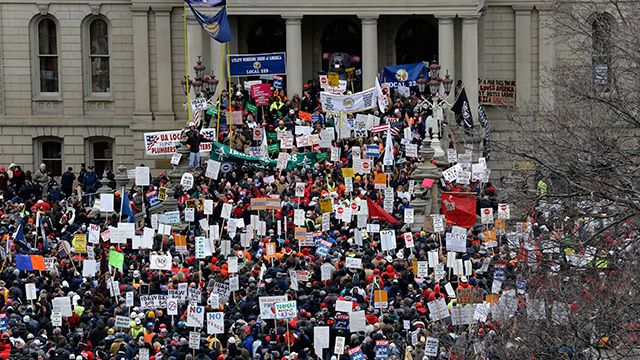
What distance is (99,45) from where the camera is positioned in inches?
2820

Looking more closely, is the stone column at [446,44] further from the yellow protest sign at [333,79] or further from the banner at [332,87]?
the banner at [332,87]

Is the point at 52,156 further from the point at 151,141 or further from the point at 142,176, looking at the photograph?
the point at 142,176

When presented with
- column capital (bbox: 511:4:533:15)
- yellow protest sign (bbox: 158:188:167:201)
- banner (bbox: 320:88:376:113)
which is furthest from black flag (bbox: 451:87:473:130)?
yellow protest sign (bbox: 158:188:167:201)

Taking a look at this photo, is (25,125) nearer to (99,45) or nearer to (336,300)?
(99,45)

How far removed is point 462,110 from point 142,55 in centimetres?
1206

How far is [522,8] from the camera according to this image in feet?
228

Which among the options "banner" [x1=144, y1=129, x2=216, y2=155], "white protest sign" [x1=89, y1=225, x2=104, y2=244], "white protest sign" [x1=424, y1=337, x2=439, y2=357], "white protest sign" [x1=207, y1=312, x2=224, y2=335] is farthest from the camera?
"banner" [x1=144, y1=129, x2=216, y2=155]

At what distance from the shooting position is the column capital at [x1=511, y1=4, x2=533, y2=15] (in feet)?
228

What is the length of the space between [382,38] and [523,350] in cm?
3251

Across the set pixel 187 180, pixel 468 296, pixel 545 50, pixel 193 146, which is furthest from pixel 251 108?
pixel 468 296

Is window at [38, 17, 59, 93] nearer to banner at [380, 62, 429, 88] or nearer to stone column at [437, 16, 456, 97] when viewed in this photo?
banner at [380, 62, 429, 88]

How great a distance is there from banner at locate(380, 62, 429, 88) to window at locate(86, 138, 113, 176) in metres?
11.2

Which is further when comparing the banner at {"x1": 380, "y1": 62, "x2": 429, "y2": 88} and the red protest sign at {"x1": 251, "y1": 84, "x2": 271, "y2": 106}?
the banner at {"x1": 380, "y1": 62, "x2": 429, "y2": 88}

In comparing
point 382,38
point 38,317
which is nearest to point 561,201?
point 38,317
